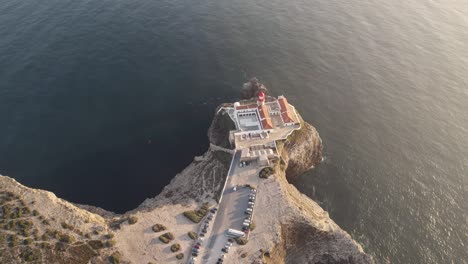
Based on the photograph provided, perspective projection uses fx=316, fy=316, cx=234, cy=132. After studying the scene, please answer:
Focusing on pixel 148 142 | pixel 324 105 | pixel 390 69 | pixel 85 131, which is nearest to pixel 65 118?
pixel 85 131

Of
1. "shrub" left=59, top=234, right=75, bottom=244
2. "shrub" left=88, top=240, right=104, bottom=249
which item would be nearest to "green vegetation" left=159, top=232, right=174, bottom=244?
"shrub" left=88, top=240, right=104, bottom=249

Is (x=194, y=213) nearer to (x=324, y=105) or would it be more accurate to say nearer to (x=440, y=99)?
(x=324, y=105)

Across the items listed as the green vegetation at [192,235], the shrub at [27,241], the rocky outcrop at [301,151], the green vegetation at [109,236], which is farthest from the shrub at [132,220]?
the rocky outcrop at [301,151]

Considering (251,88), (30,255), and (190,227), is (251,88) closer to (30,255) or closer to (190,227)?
(190,227)

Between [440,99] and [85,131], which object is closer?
[85,131]

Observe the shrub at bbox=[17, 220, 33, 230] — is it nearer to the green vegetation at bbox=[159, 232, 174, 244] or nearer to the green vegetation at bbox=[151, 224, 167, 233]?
the green vegetation at bbox=[151, 224, 167, 233]
